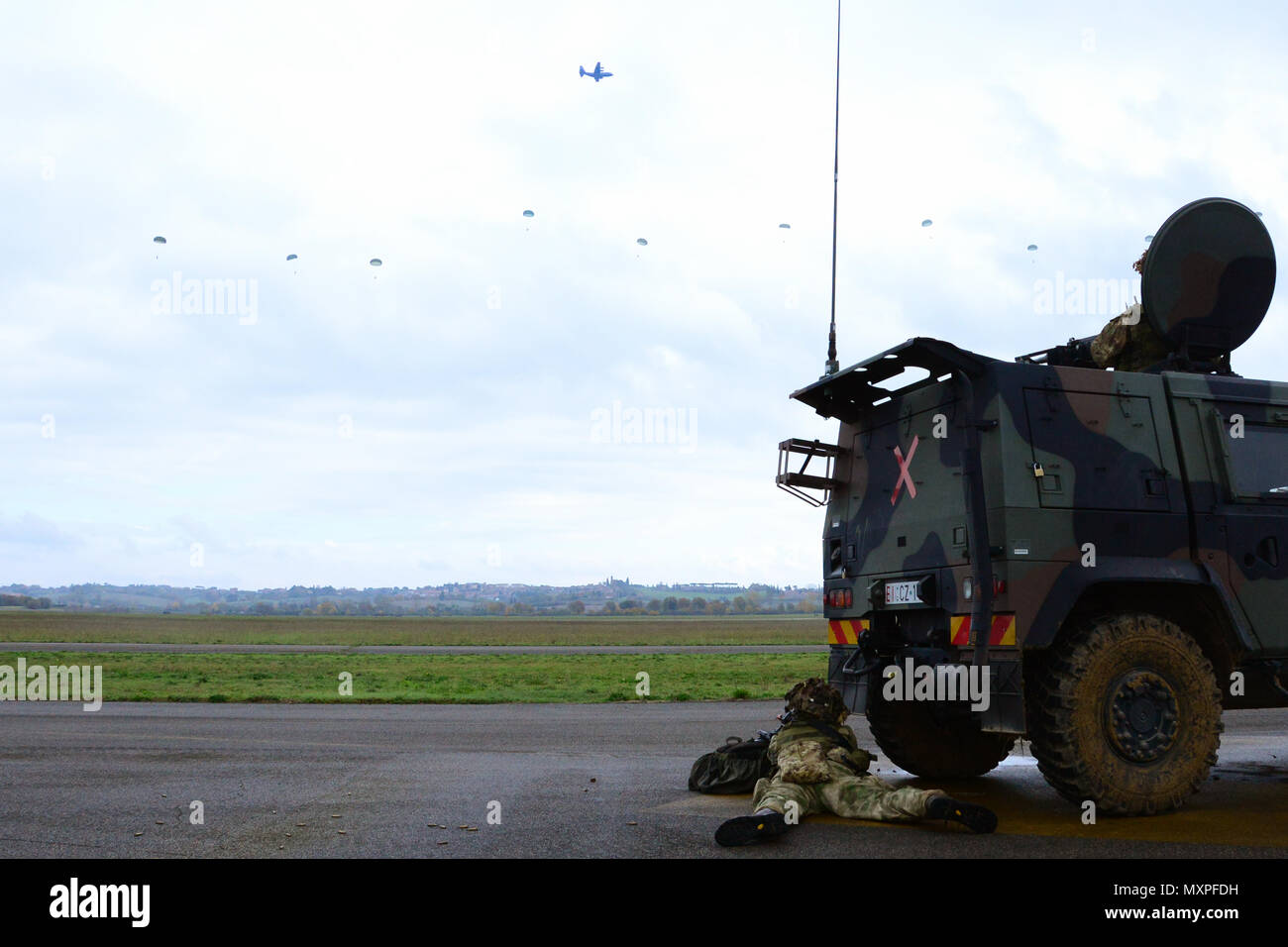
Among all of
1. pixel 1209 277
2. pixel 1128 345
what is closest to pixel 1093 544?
pixel 1128 345

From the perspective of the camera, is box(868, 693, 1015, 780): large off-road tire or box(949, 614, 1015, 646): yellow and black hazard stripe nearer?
box(949, 614, 1015, 646): yellow and black hazard stripe

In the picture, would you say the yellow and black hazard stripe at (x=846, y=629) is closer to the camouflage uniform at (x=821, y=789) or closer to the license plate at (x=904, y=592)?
the license plate at (x=904, y=592)

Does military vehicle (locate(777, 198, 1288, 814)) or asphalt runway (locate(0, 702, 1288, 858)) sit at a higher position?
military vehicle (locate(777, 198, 1288, 814))

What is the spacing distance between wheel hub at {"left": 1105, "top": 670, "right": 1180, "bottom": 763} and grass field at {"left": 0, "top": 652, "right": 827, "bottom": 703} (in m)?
12.6

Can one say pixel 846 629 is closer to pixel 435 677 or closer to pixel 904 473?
pixel 904 473

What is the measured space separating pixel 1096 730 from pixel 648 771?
409 cm

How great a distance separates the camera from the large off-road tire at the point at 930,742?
8.03 meters

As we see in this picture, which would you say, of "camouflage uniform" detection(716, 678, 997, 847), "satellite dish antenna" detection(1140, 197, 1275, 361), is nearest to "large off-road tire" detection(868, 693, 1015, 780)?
"camouflage uniform" detection(716, 678, 997, 847)

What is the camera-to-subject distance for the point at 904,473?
308 inches

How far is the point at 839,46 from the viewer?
1001cm

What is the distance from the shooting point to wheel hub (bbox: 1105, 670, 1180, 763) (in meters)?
6.48

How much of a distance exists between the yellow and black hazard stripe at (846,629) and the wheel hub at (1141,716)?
1.96 m

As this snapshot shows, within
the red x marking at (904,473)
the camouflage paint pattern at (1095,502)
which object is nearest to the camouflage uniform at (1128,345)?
the camouflage paint pattern at (1095,502)

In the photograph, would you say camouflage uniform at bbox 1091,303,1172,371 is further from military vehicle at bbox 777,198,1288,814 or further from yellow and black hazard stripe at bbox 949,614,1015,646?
yellow and black hazard stripe at bbox 949,614,1015,646
